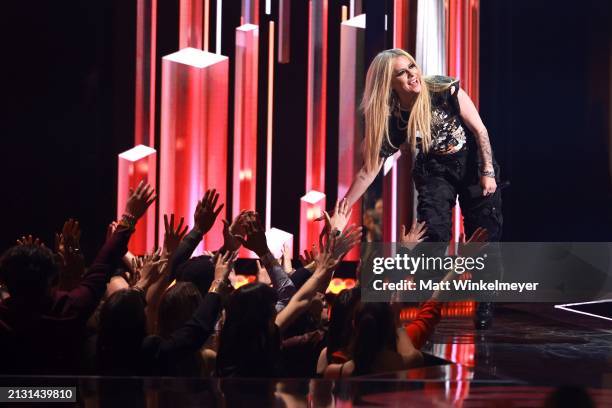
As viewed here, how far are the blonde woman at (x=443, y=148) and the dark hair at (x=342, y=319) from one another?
2112 millimetres

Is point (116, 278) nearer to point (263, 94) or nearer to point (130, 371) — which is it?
point (130, 371)

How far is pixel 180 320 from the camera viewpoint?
2574mm

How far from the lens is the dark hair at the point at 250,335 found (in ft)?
8.02

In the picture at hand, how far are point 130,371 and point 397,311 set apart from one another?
0.72m

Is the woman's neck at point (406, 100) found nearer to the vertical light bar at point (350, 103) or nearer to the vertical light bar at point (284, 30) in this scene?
the vertical light bar at point (350, 103)

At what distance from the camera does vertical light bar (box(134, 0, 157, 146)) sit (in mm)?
5625

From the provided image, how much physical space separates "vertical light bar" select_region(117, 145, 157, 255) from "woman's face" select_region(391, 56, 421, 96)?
→ 1.56 metres

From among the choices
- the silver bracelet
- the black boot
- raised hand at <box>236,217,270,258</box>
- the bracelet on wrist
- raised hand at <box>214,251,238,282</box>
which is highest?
the silver bracelet

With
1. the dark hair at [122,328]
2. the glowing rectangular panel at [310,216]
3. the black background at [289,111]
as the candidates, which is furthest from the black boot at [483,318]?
the dark hair at [122,328]

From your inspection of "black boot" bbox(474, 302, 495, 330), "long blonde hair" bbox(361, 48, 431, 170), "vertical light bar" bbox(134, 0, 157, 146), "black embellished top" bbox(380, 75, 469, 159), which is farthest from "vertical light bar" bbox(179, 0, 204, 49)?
"black boot" bbox(474, 302, 495, 330)

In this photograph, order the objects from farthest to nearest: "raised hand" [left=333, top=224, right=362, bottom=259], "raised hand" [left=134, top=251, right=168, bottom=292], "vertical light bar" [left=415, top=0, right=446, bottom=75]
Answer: "vertical light bar" [left=415, top=0, right=446, bottom=75] → "raised hand" [left=134, top=251, right=168, bottom=292] → "raised hand" [left=333, top=224, right=362, bottom=259]

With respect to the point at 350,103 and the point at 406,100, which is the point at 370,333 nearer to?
the point at 406,100

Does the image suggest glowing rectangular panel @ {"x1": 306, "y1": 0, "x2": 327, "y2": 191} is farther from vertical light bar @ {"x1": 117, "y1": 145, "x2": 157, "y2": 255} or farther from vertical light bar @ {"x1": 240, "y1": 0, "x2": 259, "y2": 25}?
vertical light bar @ {"x1": 117, "y1": 145, "x2": 157, "y2": 255}

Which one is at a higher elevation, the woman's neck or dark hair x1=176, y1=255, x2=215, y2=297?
the woman's neck
